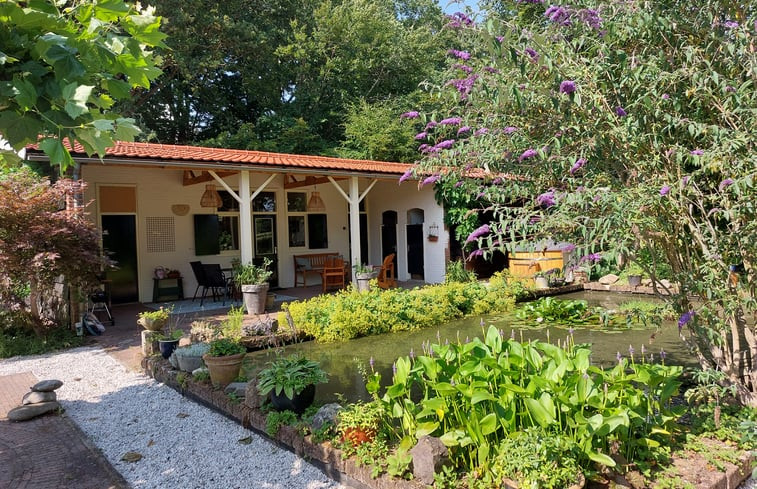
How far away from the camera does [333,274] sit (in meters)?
11.6

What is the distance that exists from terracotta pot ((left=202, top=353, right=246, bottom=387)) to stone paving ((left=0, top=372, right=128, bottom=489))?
3.67ft

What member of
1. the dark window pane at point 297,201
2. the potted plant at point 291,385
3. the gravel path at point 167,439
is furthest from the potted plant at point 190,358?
the dark window pane at point 297,201

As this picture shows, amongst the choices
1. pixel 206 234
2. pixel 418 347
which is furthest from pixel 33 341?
pixel 418 347

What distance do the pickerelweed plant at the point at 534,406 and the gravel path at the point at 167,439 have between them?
803 mm

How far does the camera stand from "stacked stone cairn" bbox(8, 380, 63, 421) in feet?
14.7

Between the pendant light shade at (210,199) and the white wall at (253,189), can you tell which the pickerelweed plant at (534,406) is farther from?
the white wall at (253,189)

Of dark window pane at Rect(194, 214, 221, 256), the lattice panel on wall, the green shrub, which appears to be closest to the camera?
the green shrub

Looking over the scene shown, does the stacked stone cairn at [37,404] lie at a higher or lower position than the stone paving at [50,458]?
higher

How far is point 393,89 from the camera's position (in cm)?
2238

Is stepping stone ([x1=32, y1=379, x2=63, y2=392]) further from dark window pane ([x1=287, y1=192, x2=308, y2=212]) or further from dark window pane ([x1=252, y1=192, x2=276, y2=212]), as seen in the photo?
dark window pane ([x1=287, y1=192, x2=308, y2=212])

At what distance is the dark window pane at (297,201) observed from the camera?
13133 mm

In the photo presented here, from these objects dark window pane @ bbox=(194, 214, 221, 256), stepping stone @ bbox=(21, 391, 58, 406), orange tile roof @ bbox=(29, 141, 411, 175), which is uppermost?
orange tile roof @ bbox=(29, 141, 411, 175)

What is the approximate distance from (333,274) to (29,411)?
745 centimetres

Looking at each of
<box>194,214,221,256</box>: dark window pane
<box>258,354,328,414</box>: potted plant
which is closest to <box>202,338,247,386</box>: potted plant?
<box>258,354,328,414</box>: potted plant
